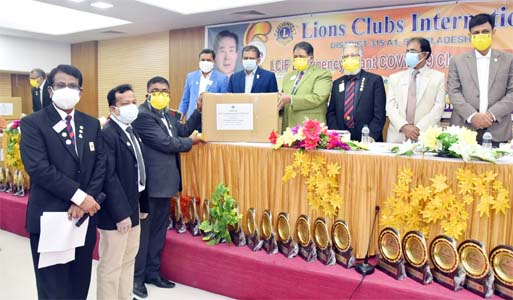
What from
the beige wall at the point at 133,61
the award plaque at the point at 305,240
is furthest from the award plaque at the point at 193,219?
the beige wall at the point at 133,61

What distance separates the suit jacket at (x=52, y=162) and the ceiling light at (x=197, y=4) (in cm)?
445

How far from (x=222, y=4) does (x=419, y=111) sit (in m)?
3.92

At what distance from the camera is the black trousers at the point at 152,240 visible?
9.89 ft

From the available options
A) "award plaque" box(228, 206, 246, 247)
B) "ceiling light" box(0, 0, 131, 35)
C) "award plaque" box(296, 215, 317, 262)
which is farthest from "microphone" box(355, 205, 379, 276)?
"ceiling light" box(0, 0, 131, 35)

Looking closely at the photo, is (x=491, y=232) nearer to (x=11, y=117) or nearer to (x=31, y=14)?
(x=11, y=117)

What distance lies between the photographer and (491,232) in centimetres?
229

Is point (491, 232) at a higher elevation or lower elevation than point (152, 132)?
lower

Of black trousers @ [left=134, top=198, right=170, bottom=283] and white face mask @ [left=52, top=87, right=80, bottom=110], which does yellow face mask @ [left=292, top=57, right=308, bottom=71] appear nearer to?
black trousers @ [left=134, top=198, right=170, bottom=283]

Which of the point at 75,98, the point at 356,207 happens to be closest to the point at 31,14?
the point at 75,98

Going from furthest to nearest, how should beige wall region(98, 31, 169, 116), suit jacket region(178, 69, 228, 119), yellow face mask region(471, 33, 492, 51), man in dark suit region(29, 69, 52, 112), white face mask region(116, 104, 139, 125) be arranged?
1. beige wall region(98, 31, 169, 116)
2. man in dark suit region(29, 69, 52, 112)
3. suit jacket region(178, 69, 228, 119)
4. yellow face mask region(471, 33, 492, 51)
5. white face mask region(116, 104, 139, 125)

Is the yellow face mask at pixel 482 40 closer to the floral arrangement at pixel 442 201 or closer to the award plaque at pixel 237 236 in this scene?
the floral arrangement at pixel 442 201

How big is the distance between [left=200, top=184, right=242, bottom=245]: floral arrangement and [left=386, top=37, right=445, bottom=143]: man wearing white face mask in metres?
1.43

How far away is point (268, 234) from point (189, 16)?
16.5 ft

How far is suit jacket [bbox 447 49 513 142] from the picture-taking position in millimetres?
3164
